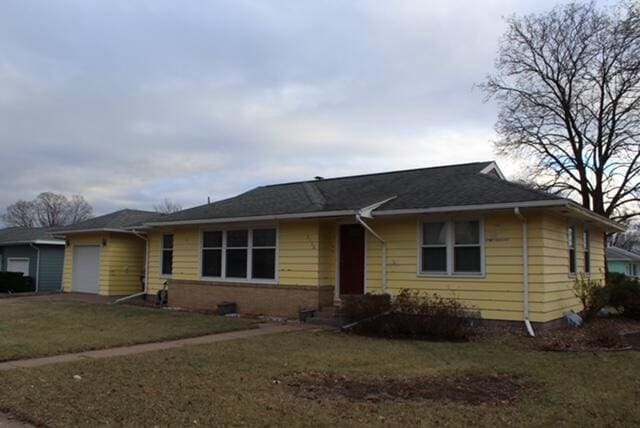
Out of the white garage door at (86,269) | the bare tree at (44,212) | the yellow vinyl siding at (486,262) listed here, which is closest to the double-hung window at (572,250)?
the yellow vinyl siding at (486,262)

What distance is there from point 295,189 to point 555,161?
2026cm

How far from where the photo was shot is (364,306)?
1202cm

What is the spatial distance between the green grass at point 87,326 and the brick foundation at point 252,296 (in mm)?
1165

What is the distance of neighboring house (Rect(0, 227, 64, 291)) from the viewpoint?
2739 centimetres

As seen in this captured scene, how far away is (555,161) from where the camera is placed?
3167cm

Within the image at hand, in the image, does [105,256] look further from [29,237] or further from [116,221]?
[29,237]

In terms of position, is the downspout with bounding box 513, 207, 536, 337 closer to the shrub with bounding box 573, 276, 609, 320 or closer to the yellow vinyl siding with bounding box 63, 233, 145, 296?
the shrub with bounding box 573, 276, 609, 320

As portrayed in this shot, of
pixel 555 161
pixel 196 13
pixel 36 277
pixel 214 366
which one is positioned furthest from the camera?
pixel 555 161

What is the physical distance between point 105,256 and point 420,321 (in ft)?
50.0

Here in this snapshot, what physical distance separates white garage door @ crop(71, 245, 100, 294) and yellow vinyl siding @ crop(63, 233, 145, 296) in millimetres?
392

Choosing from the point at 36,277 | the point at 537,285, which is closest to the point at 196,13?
the point at 537,285

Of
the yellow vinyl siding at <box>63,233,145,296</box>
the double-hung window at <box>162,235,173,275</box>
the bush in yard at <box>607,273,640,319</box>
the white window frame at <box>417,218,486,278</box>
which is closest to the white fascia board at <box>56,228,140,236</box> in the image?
the yellow vinyl siding at <box>63,233,145,296</box>

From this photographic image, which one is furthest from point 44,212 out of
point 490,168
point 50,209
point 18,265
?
point 490,168

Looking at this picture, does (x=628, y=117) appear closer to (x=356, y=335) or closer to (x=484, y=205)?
(x=484, y=205)
